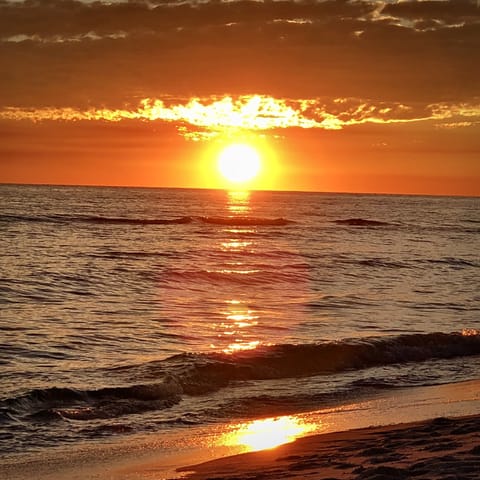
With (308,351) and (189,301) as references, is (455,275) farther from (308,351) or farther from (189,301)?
(308,351)

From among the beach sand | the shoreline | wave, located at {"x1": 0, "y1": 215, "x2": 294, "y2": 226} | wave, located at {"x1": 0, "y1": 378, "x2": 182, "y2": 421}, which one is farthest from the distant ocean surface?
wave, located at {"x1": 0, "y1": 215, "x2": 294, "y2": 226}

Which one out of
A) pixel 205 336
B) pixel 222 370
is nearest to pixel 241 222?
pixel 205 336

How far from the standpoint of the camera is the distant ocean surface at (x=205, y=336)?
11.7 metres

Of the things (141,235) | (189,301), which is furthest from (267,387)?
(141,235)

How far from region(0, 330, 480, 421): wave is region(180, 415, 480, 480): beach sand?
11.6 ft

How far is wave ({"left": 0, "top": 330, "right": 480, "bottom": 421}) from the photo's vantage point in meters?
11.5

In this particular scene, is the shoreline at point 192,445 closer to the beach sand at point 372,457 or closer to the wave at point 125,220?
the beach sand at point 372,457

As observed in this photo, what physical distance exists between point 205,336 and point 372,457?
10.0 metres

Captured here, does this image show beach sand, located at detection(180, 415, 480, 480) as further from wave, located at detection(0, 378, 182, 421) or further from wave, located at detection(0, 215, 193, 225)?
wave, located at detection(0, 215, 193, 225)

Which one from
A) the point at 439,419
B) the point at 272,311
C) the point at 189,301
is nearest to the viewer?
the point at 439,419

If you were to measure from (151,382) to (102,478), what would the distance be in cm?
492

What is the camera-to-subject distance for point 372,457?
24.9 ft

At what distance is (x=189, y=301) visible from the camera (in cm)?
2342

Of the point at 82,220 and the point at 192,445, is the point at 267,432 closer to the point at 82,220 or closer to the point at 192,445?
the point at 192,445
